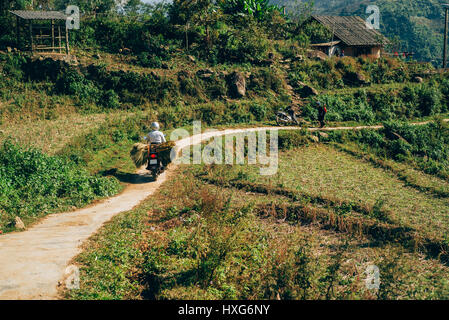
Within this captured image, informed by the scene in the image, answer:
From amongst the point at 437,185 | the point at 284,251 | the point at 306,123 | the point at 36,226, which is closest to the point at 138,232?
the point at 36,226

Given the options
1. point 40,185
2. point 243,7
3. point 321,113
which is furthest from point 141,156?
point 243,7

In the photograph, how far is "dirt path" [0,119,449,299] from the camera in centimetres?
653

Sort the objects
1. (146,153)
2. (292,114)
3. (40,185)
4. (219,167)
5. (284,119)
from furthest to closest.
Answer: (292,114) → (284,119) → (219,167) → (146,153) → (40,185)

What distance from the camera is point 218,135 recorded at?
19.0 meters

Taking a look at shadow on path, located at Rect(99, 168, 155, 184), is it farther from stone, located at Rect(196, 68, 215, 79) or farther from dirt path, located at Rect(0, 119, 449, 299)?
stone, located at Rect(196, 68, 215, 79)

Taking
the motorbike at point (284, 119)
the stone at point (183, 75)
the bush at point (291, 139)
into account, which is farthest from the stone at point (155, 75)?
the bush at point (291, 139)

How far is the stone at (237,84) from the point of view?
83.3ft

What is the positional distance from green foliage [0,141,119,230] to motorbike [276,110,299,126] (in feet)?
39.6

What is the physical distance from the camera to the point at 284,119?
73.8 ft

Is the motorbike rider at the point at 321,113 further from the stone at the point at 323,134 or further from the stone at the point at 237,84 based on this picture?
the stone at the point at 237,84

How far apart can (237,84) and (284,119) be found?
15.6 feet

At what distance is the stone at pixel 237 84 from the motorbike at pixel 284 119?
12.7 feet

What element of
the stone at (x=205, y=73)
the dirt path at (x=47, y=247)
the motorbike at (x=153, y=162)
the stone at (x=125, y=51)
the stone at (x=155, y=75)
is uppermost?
the stone at (x=125, y=51)

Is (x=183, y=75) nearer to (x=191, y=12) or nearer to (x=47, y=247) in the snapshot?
(x=191, y=12)
